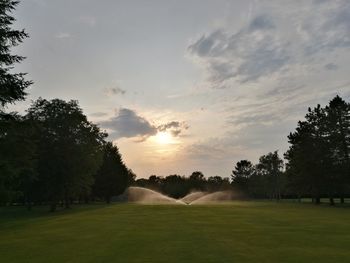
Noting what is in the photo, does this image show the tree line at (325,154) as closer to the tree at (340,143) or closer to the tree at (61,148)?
the tree at (340,143)

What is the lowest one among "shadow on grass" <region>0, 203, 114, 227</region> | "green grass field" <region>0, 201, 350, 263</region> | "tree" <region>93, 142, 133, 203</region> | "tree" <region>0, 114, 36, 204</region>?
"green grass field" <region>0, 201, 350, 263</region>

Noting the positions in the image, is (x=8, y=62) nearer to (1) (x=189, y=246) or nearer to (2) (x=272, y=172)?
(1) (x=189, y=246)

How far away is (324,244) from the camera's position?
22.9 meters

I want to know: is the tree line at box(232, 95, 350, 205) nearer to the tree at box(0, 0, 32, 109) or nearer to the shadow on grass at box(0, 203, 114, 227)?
the shadow on grass at box(0, 203, 114, 227)

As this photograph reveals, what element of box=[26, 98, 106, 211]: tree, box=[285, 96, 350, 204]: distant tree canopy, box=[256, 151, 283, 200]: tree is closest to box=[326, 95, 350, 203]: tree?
box=[285, 96, 350, 204]: distant tree canopy

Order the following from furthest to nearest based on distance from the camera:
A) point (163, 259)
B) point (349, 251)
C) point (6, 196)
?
1. point (6, 196)
2. point (349, 251)
3. point (163, 259)

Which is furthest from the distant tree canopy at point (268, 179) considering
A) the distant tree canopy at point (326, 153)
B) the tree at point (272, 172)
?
the distant tree canopy at point (326, 153)

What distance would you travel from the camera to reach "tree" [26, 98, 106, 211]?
76312 mm

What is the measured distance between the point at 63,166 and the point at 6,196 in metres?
29.1

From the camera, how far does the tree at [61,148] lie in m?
76.3

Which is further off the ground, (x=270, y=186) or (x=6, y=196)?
(x=270, y=186)

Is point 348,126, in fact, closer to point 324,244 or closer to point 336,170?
→ point 336,170

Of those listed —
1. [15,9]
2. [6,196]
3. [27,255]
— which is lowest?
[27,255]

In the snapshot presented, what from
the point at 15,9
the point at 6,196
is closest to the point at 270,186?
the point at 6,196
